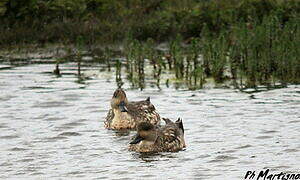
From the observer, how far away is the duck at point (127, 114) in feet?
46.3

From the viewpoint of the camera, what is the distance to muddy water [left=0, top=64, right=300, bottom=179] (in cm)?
1096

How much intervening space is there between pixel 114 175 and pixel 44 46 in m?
12.7

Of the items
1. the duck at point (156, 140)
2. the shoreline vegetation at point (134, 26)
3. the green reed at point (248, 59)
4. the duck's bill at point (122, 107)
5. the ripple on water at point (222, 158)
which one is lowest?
the ripple on water at point (222, 158)

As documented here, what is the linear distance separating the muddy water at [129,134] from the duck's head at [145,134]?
0.31m

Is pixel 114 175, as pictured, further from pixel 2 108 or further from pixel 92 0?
pixel 92 0

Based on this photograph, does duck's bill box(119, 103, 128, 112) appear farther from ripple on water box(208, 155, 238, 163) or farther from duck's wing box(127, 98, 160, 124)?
ripple on water box(208, 155, 238, 163)

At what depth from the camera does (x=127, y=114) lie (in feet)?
46.7

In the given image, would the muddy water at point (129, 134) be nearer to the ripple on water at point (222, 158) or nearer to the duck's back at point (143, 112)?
the ripple on water at point (222, 158)

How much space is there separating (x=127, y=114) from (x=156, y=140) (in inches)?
74.0

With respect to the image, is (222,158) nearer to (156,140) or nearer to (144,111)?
(156,140)

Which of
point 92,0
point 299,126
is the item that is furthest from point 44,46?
point 299,126

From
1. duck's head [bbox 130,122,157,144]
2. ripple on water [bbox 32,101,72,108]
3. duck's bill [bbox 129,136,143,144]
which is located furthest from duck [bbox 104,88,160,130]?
ripple on water [bbox 32,101,72,108]

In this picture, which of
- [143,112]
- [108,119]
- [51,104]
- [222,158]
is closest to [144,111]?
[143,112]

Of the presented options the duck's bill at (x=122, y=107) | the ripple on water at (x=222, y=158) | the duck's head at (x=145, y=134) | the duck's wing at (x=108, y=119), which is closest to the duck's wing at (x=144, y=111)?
the duck's bill at (x=122, y=107)
